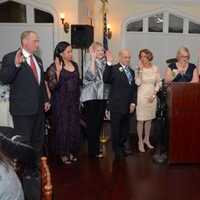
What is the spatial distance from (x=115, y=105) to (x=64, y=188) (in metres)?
1.26

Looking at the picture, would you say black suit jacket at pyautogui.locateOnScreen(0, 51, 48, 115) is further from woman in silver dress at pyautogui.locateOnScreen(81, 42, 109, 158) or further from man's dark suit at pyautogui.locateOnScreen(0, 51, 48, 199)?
woman in silver dress at pyautogui.locateOnScreen(81, 42, 109, 158)

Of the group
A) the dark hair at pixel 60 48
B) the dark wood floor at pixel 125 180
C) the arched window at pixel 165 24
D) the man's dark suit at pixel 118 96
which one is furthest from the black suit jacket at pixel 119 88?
the arched window at pixel 165 24

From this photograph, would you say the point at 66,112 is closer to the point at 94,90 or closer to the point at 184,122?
the point at 94,90

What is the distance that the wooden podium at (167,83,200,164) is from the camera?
472 cm

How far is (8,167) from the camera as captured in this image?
61.8 inches

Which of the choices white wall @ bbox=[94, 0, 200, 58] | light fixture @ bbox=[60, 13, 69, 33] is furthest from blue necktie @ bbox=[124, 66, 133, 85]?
white wall @ bbox=[94, 0, 200, 58]

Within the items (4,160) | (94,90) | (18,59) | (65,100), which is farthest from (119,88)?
(4,160)

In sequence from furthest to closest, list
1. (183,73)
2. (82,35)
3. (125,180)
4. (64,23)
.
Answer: (64,23) → (82,35) → (183,73) → (125,180)

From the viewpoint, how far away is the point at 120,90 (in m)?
4.96

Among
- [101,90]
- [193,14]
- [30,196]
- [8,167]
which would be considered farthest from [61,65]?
[193,14]

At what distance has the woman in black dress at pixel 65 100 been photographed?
462cm

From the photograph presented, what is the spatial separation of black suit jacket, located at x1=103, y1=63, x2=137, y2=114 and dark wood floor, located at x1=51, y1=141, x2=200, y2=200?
2.23 ft

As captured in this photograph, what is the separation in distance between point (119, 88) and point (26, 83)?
4.20 ft

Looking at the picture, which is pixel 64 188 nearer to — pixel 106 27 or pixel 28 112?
pixel 28 112
